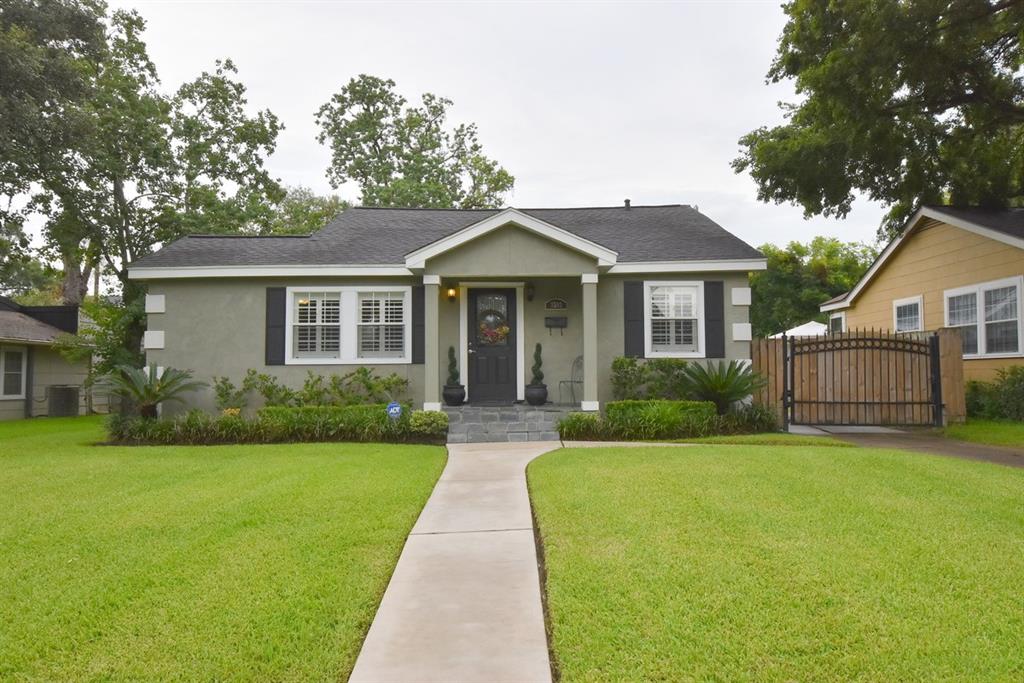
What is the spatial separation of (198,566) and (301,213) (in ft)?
91.4

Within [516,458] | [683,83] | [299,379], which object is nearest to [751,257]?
[516,458]

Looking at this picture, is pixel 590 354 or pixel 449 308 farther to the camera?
pixel 449 308

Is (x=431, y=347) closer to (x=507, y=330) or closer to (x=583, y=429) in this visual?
(x=507, y=330)

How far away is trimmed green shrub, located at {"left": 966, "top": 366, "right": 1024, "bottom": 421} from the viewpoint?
34.8 ft

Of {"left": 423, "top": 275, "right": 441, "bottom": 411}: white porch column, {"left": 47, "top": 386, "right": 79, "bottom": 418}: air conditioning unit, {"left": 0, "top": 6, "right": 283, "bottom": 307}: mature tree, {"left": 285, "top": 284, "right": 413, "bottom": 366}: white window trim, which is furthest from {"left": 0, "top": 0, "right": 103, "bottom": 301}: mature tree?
{"left": 423, "top": 275, "right": 441, "bottom": 411}: white porch column

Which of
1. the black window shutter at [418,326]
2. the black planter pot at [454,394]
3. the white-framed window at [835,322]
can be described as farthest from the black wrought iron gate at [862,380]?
the white-framed window at [835,322]

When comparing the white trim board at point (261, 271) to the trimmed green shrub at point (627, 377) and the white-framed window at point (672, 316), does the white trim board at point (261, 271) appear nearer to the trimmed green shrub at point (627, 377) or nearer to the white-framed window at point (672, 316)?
the trimmed green shrub at point (627, 377)

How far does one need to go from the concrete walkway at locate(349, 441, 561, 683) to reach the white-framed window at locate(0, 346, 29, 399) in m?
17.9

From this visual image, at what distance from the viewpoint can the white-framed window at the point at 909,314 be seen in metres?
13.9

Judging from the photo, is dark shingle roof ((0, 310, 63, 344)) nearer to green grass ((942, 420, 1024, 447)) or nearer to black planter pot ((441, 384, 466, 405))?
black planter pot ((441, 384, 466, 405))

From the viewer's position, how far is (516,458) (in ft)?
25.8

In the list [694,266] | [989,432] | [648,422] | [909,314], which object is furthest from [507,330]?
[909,314]

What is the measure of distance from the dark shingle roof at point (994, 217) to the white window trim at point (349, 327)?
10954 millimetres

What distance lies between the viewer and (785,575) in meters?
3.46
